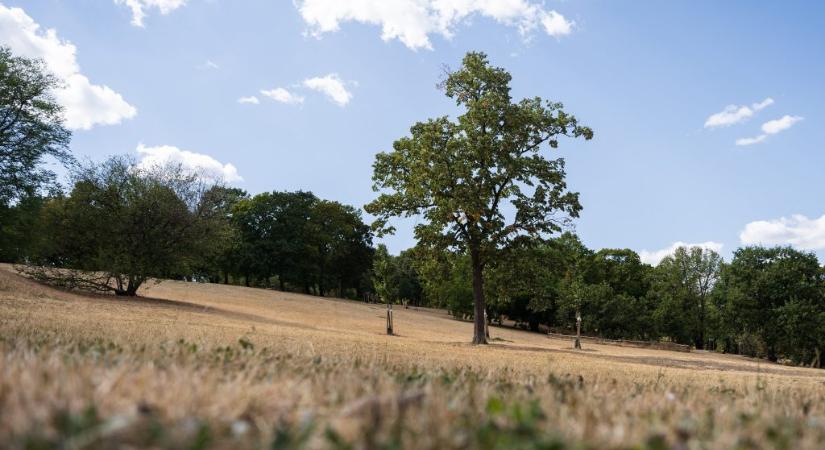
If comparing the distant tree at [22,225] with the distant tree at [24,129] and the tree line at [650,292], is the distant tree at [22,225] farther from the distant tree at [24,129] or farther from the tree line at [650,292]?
the tree line at [650,292]

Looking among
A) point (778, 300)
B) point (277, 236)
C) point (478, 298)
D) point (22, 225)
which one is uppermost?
point (277, 236)

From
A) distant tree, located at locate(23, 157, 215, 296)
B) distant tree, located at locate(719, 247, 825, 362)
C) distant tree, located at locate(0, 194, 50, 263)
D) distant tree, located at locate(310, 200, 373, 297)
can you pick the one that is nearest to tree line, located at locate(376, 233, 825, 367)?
distant tree, located at locate(719, 247, 825, 362)

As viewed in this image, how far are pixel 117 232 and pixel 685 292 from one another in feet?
256

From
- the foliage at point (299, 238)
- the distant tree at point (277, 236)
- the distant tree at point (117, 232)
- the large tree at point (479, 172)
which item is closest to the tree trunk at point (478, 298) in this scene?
the large tree at point (479, 172)

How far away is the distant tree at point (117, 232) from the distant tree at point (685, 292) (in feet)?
215

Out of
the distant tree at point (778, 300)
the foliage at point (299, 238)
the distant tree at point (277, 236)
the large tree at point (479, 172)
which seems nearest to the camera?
the large tree at point (479, 172)

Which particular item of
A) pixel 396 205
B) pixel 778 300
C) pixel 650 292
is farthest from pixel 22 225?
pixel 650 292

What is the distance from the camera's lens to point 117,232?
36312mm

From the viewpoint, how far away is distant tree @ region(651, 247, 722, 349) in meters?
83.7

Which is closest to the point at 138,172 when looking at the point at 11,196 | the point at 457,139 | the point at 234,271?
the point at 11,196

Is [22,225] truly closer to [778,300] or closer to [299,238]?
[299,238]

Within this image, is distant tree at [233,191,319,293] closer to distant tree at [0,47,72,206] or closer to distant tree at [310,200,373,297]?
distant tree at [310,200,373,297]

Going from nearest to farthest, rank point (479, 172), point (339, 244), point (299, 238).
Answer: point (479, 172)
point (299, 238)
point (339, 244)

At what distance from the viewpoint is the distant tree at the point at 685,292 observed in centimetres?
8369
